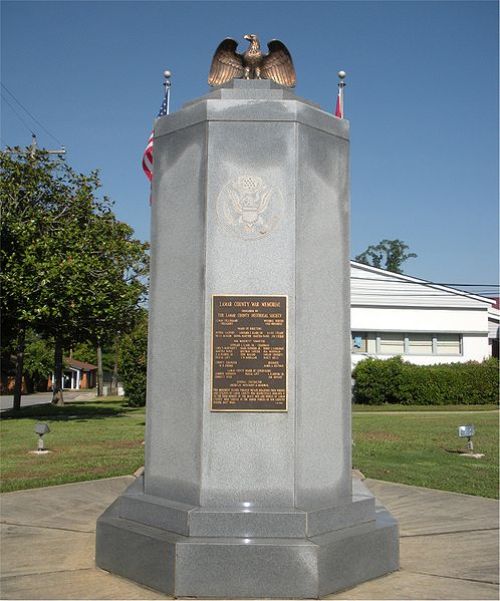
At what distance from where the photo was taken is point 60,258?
22234 millimetres

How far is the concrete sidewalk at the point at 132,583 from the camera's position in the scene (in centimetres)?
535

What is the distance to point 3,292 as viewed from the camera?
21.5 metres

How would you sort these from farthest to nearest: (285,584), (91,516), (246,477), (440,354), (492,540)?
(440,354) → (91,516) → (492,540) → (246,477) → (285,584)

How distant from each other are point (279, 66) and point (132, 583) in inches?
205

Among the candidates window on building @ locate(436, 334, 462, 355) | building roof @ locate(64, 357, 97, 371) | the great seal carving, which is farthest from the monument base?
building roof @ locate(64, 357, 97, 371)

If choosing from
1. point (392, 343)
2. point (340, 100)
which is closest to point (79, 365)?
point (392, 343)

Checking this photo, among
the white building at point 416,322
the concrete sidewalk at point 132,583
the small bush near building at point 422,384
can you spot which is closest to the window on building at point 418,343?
the white building at point 416,322

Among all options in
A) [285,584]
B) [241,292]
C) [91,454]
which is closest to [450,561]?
[285,584]

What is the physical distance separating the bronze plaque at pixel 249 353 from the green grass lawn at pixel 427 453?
5.72 metres

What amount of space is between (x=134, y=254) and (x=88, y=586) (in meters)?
19.7

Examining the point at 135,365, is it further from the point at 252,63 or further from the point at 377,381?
the point at 252,63

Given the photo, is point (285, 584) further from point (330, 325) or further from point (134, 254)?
point (134, 254)

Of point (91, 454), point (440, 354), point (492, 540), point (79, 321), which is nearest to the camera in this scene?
point (492, 540)

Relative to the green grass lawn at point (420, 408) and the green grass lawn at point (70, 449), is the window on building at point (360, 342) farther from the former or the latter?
the green grass lawn at point (70, 449)
